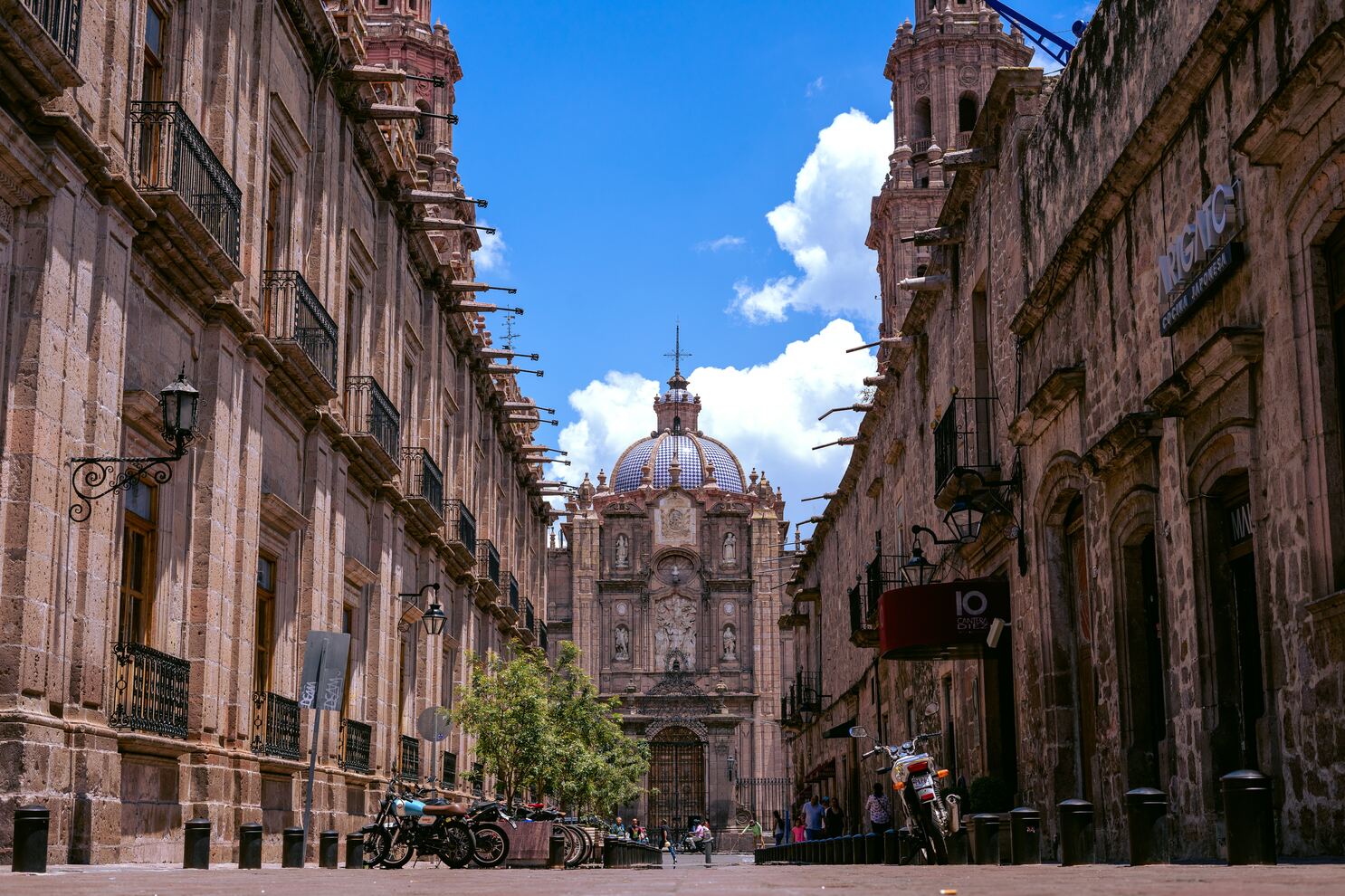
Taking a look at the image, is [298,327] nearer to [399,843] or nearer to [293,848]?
[399,843]

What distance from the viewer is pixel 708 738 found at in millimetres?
73562

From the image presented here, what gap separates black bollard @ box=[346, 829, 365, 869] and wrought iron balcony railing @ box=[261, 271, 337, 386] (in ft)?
18.9

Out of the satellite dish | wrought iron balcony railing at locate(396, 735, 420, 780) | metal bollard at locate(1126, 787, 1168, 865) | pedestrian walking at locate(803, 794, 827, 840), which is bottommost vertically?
pedestrian walking at locate(803, 794, 827, 840)

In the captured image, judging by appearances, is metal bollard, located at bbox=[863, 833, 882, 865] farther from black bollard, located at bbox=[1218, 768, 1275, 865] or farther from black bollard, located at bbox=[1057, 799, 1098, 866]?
black bollard, located at bbox=[1218, 768, 1275, 865]

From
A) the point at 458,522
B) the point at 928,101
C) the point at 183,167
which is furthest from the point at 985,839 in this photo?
the point at 928,101

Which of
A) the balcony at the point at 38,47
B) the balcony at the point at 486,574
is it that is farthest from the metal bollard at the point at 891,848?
the balcony at the point at 486,574

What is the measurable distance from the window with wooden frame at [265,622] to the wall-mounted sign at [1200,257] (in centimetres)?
1155

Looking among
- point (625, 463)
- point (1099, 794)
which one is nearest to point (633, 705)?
point (625, 463)

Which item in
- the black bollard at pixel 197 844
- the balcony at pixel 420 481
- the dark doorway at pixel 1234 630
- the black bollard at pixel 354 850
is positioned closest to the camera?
the dark doorway at pixel 1234 630

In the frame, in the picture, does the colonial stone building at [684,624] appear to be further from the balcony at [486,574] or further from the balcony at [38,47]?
the balcony at [38,47]

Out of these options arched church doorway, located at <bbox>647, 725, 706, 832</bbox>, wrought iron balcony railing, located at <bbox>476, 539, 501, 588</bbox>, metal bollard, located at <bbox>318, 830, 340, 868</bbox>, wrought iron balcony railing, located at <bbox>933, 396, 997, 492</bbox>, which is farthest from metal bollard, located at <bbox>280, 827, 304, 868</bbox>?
arched church doorway, located at <bbox>647, 725, 706, 832</bbox>

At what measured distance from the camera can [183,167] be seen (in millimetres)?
16156

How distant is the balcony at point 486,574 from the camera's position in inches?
1486

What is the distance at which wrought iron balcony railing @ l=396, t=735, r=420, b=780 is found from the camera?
28.1 metres
